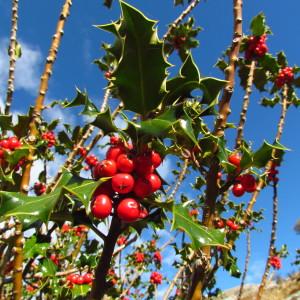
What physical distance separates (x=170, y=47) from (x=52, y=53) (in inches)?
117

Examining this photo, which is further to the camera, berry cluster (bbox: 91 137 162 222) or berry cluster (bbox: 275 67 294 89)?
berry cluster (bbox: 275 67 294 89)

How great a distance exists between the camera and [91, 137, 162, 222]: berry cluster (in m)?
1.42

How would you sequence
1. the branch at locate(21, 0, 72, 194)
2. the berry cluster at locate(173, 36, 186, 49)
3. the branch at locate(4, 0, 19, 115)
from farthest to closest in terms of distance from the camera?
the berry cluster at locate(173, 36, 186, 49) < the branch at locate(4, 0, 19, 115) < the branch at locate(21, 0, 72, 194)

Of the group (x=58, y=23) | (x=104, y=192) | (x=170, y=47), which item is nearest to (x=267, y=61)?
(x=170, y=47)

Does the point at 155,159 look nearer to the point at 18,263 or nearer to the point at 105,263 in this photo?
the point at 105,263

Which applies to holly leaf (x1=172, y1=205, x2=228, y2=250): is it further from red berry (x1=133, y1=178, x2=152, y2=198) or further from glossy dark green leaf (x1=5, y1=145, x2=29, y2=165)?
glossy dark green leaf (x1=5, y1=145, x2=29, y2=165)

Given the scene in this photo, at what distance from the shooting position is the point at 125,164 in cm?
153

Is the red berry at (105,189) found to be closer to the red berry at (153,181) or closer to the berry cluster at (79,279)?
the red berry at (153,181)

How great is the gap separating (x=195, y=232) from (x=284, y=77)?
16.7ft

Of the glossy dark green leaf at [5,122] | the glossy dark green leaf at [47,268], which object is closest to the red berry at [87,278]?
the glossy dark green leaf at [47,268]

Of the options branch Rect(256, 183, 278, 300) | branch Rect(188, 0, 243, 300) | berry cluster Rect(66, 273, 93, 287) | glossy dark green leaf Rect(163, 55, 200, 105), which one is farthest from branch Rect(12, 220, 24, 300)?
branch Rect(256, 183, 278, 300)

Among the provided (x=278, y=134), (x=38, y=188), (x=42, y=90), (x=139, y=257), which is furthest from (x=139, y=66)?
(x=139, y=257)

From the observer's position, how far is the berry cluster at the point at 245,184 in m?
1.89

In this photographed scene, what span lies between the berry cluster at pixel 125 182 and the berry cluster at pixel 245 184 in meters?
0.49
